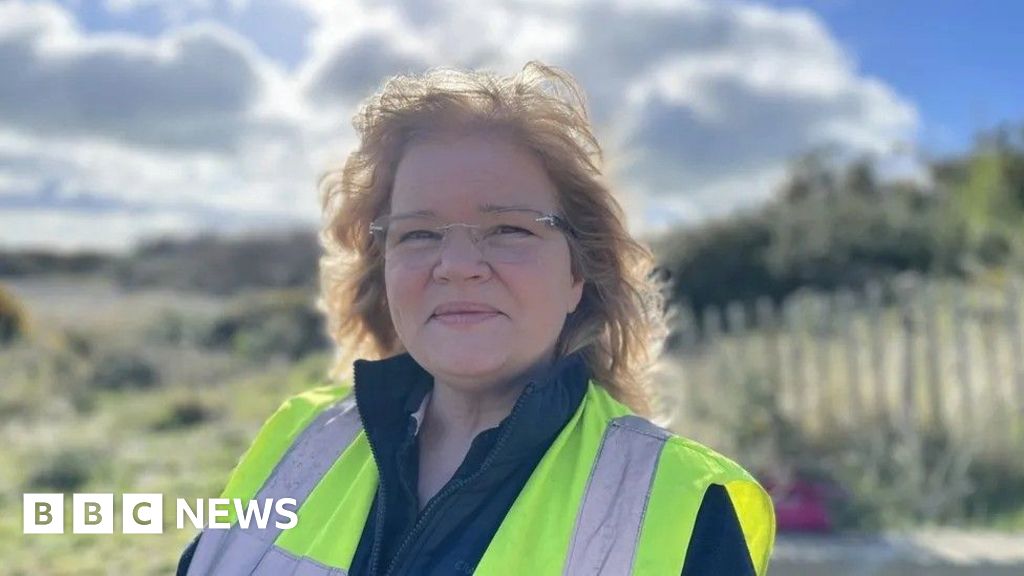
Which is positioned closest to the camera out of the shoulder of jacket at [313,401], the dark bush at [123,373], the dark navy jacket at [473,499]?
the dark navy jacket at [473,499]

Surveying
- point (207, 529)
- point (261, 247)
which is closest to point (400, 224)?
point (207, 529)

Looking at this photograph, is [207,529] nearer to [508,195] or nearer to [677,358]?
[508,195]

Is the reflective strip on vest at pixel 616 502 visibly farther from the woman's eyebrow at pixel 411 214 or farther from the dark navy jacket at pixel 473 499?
the woman's eyebrow at pixel 411 214

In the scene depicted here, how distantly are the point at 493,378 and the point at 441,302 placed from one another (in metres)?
0.19

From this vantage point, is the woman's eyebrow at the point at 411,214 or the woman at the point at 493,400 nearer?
the woman at the point at 493,400

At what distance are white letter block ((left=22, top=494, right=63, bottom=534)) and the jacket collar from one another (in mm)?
2733

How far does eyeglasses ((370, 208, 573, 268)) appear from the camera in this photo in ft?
6.55

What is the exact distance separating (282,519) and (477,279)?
616mm

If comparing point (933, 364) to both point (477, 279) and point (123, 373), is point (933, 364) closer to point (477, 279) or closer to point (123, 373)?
point (477, 279)

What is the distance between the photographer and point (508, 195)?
2.02m

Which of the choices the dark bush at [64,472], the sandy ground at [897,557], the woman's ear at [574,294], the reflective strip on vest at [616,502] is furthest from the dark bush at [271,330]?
the reflective strip on vest at [616,502]

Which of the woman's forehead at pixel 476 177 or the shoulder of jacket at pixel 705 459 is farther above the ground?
the woman's forehead at pixel 476 177

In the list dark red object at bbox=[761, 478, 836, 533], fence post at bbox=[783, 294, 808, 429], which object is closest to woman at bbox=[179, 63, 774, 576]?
dark red object at bbox=[761, 478, 836, 533]

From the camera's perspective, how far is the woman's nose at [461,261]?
6.44 feet
